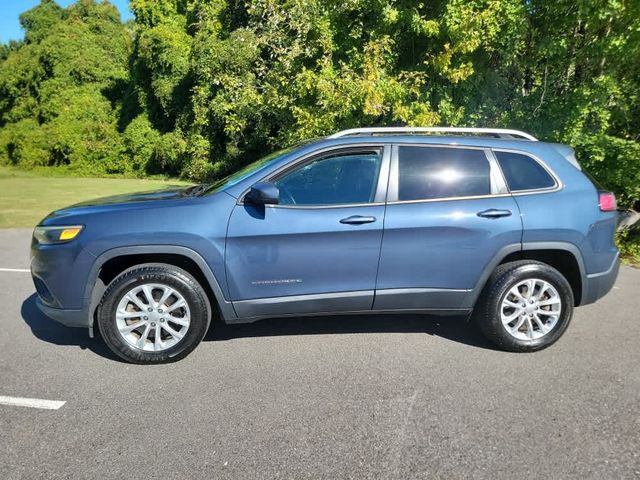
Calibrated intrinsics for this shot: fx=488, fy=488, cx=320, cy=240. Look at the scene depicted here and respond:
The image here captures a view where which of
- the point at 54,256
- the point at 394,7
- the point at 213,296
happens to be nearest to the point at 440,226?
the point at 213,296

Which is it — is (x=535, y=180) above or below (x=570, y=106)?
below

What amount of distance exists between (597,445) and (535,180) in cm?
200

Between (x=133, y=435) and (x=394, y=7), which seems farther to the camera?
(x=394, y=7)

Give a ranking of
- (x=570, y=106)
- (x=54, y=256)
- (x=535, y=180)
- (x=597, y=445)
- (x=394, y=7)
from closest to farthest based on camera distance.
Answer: (x=597, y=445), (x=54, y=256), (x=535, y=180), (x=570, y=106), (x=394, y=7)

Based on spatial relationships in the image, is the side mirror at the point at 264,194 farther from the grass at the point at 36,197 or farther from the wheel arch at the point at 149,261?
the grass at the point at 36,197

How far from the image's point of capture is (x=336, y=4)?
8727 millimetres

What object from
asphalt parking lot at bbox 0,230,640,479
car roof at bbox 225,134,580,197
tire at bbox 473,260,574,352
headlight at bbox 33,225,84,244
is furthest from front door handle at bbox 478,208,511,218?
headlight at bbox 33,225,84,244

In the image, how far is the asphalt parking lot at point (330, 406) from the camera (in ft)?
8.57

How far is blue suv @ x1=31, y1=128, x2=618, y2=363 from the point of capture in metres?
3.60

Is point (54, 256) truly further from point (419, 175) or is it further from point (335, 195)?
point (419, 175)

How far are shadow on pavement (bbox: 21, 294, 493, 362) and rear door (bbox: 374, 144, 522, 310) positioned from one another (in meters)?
0.58

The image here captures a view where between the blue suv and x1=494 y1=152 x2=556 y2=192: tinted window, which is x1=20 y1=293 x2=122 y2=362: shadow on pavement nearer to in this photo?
the blue suv

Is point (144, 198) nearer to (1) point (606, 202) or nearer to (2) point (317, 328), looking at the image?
(2) point (317, 328)

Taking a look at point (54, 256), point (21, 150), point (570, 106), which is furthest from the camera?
point (21, 150)
